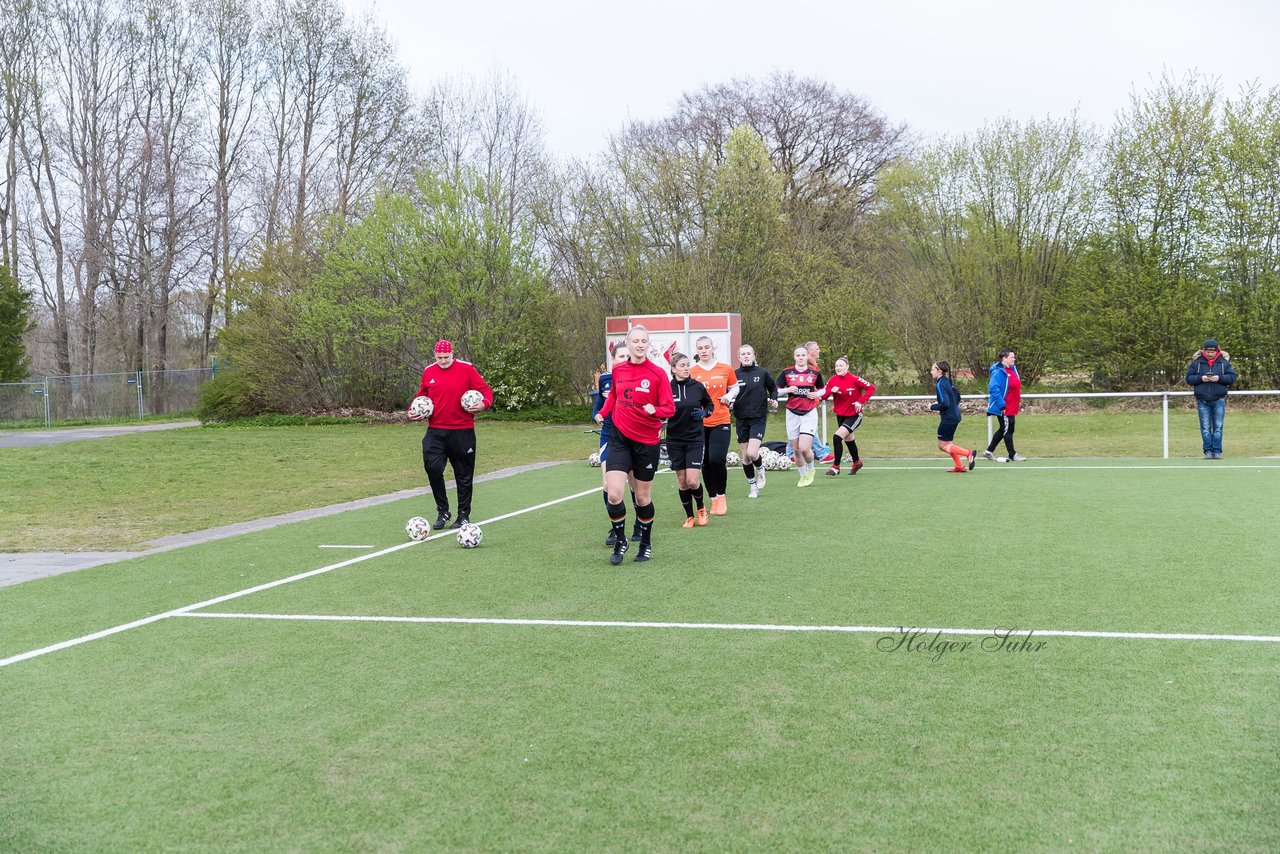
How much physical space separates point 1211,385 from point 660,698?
51.3 feet

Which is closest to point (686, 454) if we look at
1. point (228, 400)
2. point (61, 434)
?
point (228, 400)

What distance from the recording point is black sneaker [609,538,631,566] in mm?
8438

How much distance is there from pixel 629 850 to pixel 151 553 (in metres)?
7.74

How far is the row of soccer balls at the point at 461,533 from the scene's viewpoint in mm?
9352

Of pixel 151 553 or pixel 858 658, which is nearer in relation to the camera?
pixel 858 658

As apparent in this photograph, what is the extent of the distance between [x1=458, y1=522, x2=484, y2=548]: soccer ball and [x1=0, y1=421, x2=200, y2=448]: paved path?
865 inches

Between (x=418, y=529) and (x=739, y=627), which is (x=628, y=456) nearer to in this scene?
(x=418, y=529)

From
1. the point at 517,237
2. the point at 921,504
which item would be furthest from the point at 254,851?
the point at 517,237

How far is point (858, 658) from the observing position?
5395 mm

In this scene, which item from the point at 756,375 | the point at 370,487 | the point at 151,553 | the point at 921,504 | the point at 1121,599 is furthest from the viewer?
the point at 370,487

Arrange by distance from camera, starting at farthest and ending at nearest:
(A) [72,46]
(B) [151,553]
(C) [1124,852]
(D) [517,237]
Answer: (A) [72,46]
(D) [517,237]
(B) [151,553]
(C) [1124,852]

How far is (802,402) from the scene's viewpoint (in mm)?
13977

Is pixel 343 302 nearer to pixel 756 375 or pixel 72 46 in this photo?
pixel 72 46

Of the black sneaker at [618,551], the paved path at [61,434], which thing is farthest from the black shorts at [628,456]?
the paved path at [61,434]
